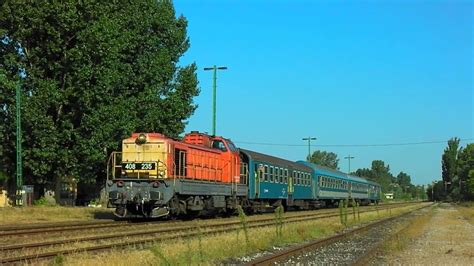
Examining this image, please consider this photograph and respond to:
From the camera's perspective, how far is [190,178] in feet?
83.4

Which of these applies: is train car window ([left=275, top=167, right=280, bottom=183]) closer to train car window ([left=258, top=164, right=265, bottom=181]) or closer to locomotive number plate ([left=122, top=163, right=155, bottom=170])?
train car window ([left=258, top=164, right=265, bottom=181])

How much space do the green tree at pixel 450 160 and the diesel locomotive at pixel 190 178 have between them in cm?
12834

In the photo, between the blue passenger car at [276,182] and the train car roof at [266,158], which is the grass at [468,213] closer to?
the blue passenger car at [276,182]

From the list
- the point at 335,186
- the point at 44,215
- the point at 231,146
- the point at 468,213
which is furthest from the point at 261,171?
the point at 335,186

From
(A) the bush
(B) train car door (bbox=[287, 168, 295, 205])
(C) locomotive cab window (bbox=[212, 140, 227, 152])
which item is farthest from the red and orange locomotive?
(B) train car door (bbox=[287, 168, 295, 205])

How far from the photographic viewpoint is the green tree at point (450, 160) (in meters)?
154

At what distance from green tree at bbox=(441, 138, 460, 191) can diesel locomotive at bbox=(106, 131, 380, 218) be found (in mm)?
128340

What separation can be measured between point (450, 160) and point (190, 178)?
145062 millimetres

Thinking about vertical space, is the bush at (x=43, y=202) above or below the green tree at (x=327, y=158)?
below

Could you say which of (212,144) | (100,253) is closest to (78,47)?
(212,144)

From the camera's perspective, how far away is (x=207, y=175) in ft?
90.4

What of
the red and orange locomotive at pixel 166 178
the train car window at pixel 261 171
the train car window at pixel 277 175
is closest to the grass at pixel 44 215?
the red and orange locomotive at pixel 166 178

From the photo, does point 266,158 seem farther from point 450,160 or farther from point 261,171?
point 450,160

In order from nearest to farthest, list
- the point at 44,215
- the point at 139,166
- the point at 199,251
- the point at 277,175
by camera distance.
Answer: the point at 199,251, the point at 139,166, the point at 44,215, the point at 277,175
